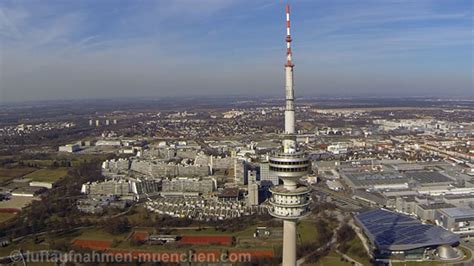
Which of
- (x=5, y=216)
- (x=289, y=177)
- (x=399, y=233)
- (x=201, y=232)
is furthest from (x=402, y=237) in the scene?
(x=5, y=216)

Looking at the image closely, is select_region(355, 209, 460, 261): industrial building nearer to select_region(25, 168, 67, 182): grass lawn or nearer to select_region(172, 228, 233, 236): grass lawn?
select_region(172, 228, 233, 236): grass lawn

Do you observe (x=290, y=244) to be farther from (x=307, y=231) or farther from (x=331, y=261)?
(x=307, y=231)

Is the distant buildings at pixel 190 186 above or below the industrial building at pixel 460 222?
above

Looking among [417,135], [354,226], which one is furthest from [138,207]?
[417,135]

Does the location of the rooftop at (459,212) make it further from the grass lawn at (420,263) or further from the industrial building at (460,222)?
the grass lawn at (420,263)

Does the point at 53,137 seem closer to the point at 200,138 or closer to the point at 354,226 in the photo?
the point at 200,138

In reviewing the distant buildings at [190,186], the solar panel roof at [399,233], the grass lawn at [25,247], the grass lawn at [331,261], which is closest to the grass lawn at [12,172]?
the distant buildings at [190,186]

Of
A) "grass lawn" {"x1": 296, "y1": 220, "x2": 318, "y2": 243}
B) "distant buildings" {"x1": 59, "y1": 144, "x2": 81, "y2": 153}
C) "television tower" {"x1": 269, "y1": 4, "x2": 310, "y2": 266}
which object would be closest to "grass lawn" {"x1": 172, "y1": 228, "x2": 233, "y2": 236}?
"grass lawn" {"x1": 296, "y1": 220, "x2": 318, "y2": 243}
